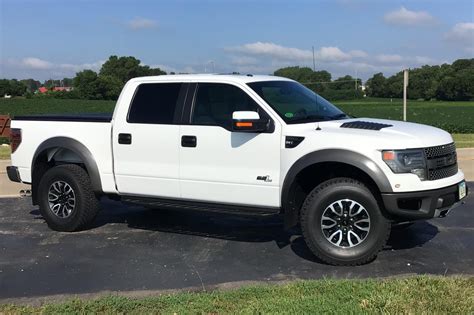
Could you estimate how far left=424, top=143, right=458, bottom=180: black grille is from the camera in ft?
16.7

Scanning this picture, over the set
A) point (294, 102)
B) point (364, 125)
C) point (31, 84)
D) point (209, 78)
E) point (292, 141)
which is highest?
point (31, 84)

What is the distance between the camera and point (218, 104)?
239 inches

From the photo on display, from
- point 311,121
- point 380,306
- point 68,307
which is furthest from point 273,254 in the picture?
point 68,307

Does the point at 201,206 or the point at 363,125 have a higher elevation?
the point at 363,125

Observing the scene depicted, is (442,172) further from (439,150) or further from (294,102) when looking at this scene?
(294,102)

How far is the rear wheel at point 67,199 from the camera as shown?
22.0ft

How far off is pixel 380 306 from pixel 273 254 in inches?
75.4

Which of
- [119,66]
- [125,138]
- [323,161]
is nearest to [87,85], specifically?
[119,66]

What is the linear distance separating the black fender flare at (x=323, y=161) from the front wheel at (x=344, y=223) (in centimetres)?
19

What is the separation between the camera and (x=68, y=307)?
4188 mm

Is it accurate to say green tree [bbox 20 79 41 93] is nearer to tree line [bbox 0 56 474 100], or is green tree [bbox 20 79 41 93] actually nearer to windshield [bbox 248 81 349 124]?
tree line [bbox 0 56 474 100]

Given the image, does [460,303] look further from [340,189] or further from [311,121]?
[311,121]

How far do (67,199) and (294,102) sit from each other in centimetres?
311

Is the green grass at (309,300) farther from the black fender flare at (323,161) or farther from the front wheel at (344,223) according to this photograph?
the black fender flare at (323,161)
